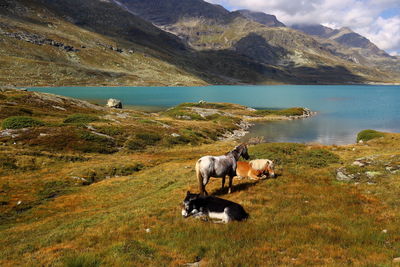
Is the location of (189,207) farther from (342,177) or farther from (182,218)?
(342,177)

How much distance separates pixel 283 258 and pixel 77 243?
26.7 ft

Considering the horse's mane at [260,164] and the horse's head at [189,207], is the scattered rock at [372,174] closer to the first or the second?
the horse's mane at [260,164]

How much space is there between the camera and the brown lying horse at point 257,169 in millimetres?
17391

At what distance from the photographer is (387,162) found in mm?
22141

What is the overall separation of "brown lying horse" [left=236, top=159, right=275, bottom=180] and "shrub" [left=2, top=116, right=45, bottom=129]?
40.3m

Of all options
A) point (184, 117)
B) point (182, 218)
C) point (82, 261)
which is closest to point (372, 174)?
point (182, 218)

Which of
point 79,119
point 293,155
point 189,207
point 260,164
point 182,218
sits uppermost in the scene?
point 260,164

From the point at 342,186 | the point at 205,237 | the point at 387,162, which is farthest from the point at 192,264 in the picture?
the point at 387,162

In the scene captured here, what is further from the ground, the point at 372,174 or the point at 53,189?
the point at 372,174

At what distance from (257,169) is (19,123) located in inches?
1662

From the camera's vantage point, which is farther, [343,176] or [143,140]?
[143,140]

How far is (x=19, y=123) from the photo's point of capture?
4184 centimetres

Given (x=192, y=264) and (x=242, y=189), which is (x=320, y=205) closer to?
(x=242, y=189)

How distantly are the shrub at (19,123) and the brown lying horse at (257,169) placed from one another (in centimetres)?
4029
